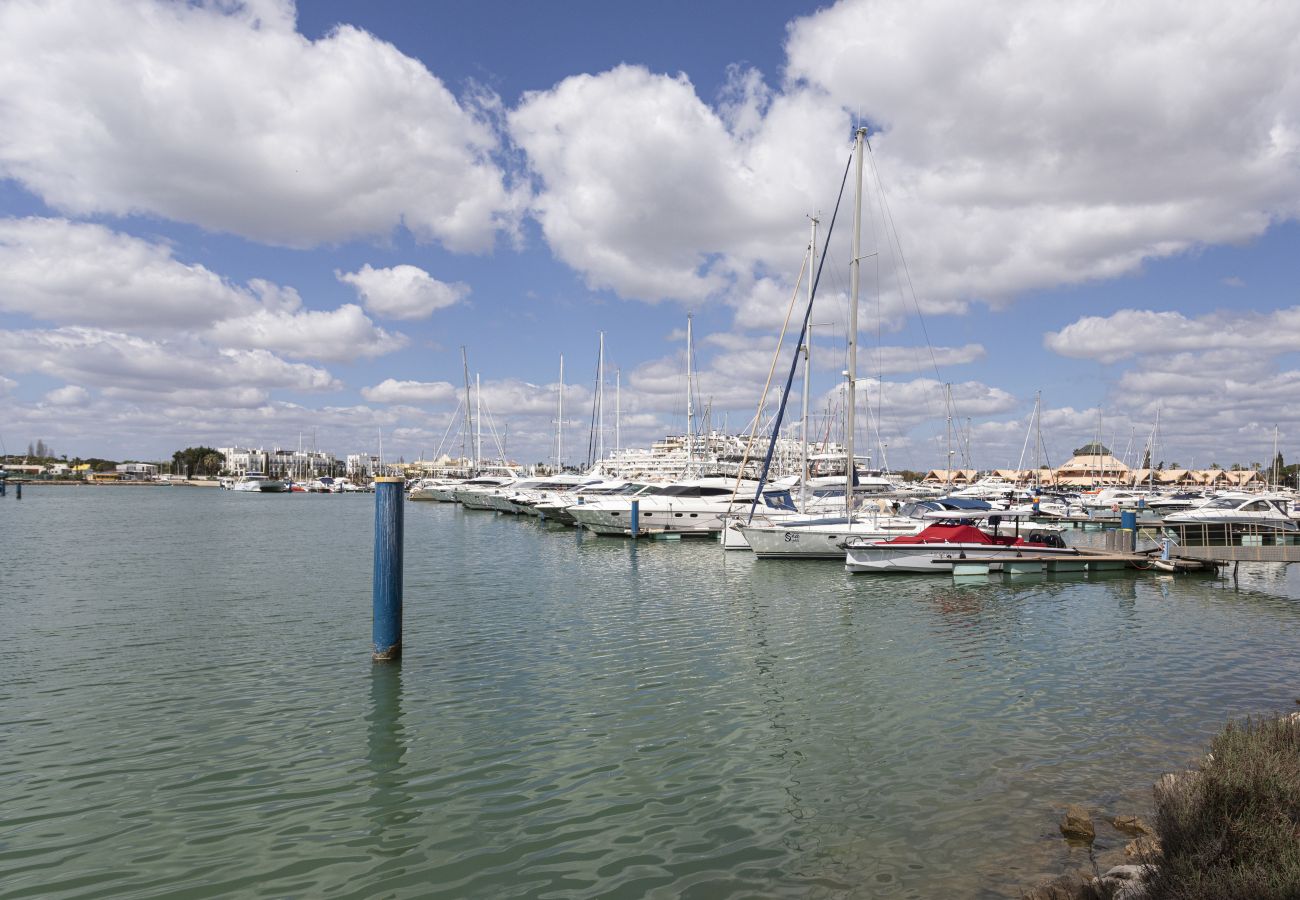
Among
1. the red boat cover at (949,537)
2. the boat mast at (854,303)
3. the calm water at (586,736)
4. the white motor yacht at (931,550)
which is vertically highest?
the boat mast at (854,303)

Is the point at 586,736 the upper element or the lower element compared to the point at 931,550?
lower

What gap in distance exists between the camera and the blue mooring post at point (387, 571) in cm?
1572

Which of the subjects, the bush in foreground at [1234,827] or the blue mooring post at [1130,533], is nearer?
the bush in foreground at [1234,827]

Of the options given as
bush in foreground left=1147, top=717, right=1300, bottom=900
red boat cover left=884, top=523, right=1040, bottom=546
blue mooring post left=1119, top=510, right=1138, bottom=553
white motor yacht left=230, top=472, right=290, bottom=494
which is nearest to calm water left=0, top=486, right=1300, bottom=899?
bush in foreground left=1147, top=717, right=1300, bottom=900

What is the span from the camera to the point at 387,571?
15.8m

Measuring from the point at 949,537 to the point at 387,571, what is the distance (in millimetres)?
24873

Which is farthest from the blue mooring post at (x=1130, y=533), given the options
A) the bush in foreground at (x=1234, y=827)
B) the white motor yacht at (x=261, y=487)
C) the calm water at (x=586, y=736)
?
the white motor yacht at (x=261, y=487)

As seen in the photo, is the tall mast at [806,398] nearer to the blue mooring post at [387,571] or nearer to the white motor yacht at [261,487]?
the blue mooring post at [387,571]

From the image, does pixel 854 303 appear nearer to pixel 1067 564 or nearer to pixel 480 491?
pixel 1067 564

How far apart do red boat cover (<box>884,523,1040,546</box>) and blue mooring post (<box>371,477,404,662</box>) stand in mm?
22613

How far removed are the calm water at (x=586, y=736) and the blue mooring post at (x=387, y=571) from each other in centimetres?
68

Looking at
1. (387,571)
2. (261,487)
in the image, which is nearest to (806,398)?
(387,571)

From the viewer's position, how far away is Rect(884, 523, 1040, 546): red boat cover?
3209cm

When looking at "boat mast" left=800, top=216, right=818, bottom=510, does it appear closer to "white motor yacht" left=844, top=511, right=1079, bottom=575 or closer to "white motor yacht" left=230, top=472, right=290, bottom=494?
"white motor yacht" left=844, top=511, right=1079, bottom=575
